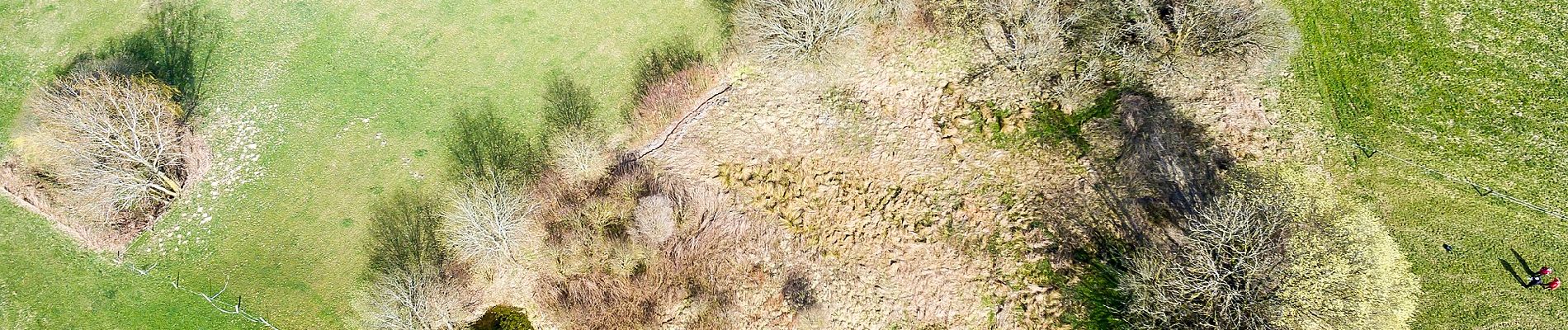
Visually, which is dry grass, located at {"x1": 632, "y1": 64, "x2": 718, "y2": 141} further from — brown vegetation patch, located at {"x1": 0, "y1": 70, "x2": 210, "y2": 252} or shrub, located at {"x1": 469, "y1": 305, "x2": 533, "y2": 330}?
brown vegetation patch, located at {"x1": 0, "y1": 70, "x2": 210, "y2": 252}

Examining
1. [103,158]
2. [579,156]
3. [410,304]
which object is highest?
[103,158]

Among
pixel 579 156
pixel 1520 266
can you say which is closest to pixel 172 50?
pixel 579 156

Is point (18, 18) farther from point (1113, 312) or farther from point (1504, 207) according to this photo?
point (1504, 207)

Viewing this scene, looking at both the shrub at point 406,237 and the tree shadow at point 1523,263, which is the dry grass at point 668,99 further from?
the tree shadow at point 1523,263

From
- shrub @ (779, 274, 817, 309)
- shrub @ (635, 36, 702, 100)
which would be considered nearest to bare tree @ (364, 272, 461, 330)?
shrub @ (635, 36, 702, 100)

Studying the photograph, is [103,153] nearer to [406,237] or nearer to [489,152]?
[406,237]

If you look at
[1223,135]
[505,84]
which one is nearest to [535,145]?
[505,84]
